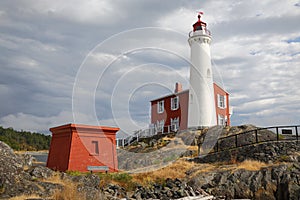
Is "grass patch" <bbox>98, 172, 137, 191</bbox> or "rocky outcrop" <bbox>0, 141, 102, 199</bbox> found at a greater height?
"rocky outcrop" <bbox>0, 141, 102, 199</bbox>

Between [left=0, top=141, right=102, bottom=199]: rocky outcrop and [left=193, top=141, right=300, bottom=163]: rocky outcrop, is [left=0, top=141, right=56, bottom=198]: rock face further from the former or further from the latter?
[left=193, top=141, right=300, bottom=163]: rocky outcrop

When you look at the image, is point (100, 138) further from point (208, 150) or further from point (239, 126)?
point (239, 126)

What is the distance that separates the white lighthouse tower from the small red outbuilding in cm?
1643

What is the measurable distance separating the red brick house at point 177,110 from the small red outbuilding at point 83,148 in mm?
17751

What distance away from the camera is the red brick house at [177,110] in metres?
38.1

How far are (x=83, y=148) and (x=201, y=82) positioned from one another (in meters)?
20.3

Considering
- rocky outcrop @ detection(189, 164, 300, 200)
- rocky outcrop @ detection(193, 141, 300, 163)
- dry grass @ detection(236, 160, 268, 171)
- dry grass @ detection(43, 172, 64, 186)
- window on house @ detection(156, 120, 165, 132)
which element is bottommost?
rocky outcrop @ detection(189, 164, 300, 200)

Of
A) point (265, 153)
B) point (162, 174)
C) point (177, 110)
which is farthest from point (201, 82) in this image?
point (162, 174)

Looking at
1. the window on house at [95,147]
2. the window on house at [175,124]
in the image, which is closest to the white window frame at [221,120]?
the window on house at [175,124]

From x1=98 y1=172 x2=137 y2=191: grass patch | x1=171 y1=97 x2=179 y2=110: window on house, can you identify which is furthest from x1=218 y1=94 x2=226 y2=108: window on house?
x1=98 y1=172 x2=137 y2=191: grass patch

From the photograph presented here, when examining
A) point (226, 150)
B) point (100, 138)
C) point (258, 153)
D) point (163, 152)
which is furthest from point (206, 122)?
point (100, 138)

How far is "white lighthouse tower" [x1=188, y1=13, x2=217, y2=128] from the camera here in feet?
115

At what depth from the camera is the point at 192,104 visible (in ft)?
118

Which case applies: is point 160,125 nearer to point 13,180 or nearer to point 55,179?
point 55,179
